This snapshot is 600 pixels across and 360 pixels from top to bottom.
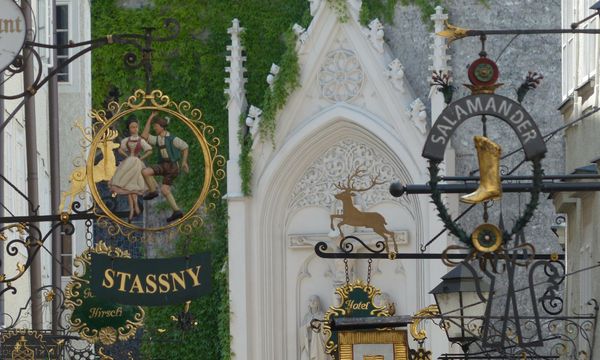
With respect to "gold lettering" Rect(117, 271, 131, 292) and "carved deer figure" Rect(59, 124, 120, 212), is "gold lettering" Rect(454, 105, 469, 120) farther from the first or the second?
"carved deer figure" Rect(59, 124, 120, 212)

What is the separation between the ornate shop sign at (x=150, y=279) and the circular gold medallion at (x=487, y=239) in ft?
7.86

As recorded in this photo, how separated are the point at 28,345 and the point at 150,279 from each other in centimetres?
334

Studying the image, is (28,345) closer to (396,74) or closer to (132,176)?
(132,176)

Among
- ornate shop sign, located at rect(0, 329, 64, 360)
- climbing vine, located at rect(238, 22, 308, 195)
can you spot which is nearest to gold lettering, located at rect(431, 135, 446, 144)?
ornate shop sign, located at rect(0, 329, 64, 360)

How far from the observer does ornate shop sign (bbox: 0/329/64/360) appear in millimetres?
15812

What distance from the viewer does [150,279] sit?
13.4 metres

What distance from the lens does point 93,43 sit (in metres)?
13.5

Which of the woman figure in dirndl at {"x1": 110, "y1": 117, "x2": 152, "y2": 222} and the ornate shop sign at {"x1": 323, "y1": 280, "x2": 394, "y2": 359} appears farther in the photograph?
the ornate shop sign at {"x1": 323, "y1": 280, "x2": 394, "y2": 359}

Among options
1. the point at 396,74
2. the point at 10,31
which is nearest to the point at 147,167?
the point at 10,31

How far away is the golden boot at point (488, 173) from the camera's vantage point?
1162cm

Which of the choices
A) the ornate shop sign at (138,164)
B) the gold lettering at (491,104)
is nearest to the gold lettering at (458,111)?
the gold lettering at (491,104)

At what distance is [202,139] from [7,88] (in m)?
10.0

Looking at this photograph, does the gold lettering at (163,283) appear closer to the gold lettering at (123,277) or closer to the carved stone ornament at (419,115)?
the gold lettering at (123,277)

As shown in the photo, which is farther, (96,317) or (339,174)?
(339,174)
